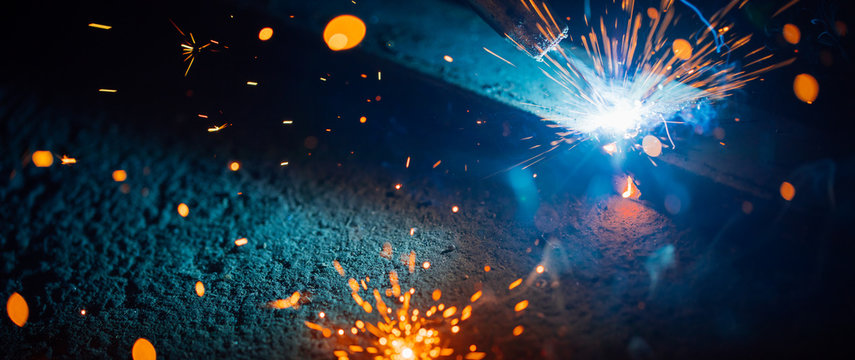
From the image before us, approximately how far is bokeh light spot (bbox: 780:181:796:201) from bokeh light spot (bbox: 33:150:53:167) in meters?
5.01

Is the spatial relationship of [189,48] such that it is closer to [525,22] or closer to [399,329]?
[399,329]

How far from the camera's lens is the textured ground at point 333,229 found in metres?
1.75

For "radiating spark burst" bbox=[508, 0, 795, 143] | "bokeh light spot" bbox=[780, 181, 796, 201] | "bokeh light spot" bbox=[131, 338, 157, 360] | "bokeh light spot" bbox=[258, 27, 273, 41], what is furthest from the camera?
"radiating spark burst" bbox=[508, 0, 795, 143]

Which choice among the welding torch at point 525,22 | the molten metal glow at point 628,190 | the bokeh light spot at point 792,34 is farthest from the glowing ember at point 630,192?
the bokeh light spot at point 792,34

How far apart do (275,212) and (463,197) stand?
132cm

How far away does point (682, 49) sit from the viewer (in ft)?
10.9

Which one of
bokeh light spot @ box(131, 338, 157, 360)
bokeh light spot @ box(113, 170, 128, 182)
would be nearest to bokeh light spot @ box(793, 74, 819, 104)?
bokeh light spot @ box(131, 338, 157, 360)

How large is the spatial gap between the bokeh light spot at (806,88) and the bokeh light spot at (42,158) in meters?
5.81

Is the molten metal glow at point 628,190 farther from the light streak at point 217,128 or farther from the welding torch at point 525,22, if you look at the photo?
the light streak at point 217,128

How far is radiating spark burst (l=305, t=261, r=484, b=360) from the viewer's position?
5.64ft

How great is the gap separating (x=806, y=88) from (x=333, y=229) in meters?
4.27

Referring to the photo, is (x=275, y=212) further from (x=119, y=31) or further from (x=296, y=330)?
(x=119, y=31)

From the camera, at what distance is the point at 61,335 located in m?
1.78

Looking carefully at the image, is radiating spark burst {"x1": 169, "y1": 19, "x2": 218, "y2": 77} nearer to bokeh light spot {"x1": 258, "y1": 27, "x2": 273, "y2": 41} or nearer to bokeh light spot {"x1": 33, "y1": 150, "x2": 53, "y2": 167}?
bokeh light spot {"x1": 258, "y1": 27, "x2": 273, "y2": 41}
